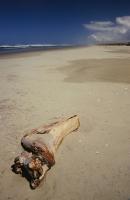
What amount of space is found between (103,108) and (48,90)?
9.28 ft

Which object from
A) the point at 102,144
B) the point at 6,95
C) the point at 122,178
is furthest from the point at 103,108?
the point at 6,95

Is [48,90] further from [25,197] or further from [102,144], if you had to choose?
[25,197]

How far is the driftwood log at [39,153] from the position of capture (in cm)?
379

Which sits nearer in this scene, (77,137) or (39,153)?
(39,153)

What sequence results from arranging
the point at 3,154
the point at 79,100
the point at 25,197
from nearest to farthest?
the point at 25,197
the point at 3,154
the point at 79,100

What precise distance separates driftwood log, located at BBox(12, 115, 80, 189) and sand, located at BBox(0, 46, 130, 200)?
0.14 metres

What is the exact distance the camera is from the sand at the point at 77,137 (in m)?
3.73

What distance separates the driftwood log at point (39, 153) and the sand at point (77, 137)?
0.47ft

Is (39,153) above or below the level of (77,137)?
above

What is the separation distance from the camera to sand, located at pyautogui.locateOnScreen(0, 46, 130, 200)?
3727mm

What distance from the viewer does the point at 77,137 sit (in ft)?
17.1

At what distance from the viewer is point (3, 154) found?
465cm

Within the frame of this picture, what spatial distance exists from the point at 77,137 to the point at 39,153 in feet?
4.48

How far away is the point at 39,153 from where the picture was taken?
4.06 metres
